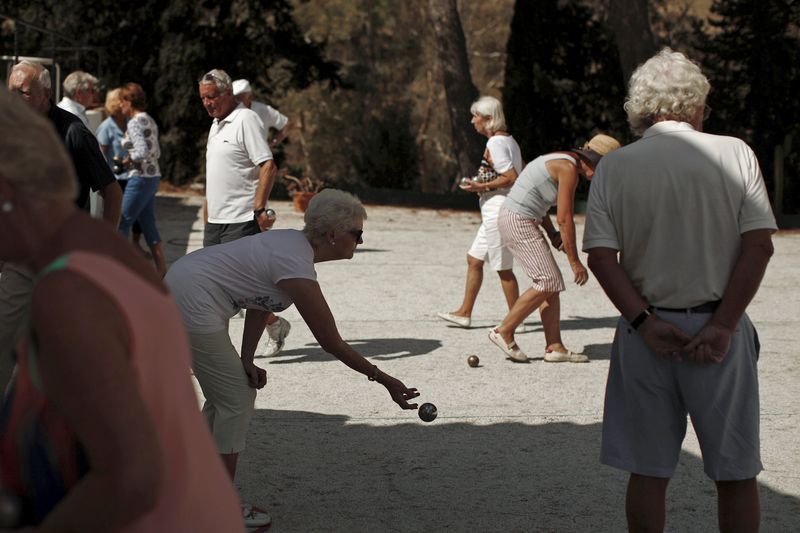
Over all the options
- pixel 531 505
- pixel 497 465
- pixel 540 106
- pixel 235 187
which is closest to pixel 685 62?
pixel 531 505

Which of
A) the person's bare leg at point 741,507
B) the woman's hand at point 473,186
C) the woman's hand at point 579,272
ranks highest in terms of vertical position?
the person's bare leg at point 741,507

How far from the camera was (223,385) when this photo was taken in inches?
189

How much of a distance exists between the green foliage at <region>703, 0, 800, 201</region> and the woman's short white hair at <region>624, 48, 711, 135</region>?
19429 mm

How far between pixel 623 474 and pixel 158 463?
4224mm

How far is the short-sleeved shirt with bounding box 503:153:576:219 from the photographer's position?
27.3 feet

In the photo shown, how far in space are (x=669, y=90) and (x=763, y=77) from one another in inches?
799

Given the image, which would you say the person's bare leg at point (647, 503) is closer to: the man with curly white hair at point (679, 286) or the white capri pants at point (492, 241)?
the man with curly white hair at point (679, 286)

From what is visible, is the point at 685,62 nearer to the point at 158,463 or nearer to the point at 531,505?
the point at 531,505

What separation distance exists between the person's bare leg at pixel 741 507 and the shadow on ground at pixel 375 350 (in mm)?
4687

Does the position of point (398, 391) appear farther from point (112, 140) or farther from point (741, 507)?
point (112, 140)

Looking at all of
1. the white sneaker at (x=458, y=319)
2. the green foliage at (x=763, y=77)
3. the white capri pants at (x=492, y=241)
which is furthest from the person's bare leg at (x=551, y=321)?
the green foliage at (x=763, y=77)

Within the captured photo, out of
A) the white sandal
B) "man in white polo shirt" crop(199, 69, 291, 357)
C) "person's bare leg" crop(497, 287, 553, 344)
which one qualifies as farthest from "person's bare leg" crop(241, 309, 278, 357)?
"person's bare leg" crop(497, 287, 553, 344)

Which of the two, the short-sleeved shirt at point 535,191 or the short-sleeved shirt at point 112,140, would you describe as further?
the short-sleeved shirt at point 112,140

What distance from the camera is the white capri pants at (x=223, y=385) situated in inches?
186
